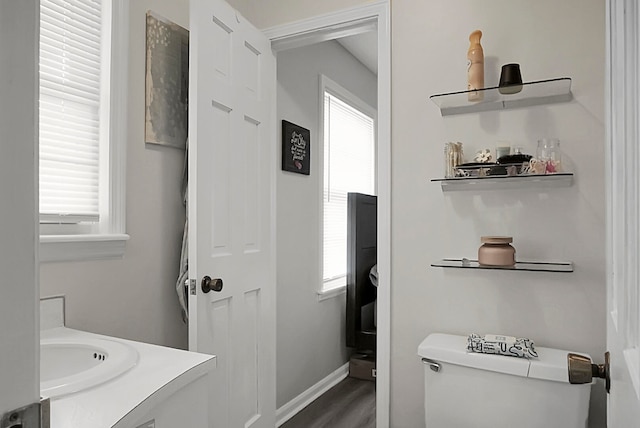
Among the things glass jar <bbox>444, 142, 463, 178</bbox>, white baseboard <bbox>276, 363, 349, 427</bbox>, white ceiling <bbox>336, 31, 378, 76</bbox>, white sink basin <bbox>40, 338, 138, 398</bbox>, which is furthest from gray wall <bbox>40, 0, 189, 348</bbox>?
white ceiling <bbox>336, 31, 378, 76</bbox>

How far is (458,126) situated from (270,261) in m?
1.16

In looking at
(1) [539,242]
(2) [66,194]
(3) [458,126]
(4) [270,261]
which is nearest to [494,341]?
(1) [539,242]

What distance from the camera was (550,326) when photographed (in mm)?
1689

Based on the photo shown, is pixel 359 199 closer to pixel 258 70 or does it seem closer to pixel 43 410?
pixel 258 70

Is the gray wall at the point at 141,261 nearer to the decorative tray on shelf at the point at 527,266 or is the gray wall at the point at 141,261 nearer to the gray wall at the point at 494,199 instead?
the gray wall at the point at 494,199

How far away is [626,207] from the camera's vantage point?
0.56 metres

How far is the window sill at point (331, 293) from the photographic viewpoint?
3223 millimetres

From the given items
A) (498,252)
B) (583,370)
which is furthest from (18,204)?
→ (498,252)

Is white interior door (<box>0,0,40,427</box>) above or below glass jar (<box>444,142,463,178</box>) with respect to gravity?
below

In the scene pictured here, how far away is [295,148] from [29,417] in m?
2.51

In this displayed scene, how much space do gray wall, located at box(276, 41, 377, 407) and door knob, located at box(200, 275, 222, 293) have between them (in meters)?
0.98

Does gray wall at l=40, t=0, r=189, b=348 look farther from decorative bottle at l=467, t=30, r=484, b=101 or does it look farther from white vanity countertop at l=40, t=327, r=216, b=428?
decorative bottle at l=467, t=30, r=484, b=101

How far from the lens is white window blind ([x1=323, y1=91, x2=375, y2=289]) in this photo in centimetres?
338

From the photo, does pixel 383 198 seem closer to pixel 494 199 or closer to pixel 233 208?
pixel 494 199
